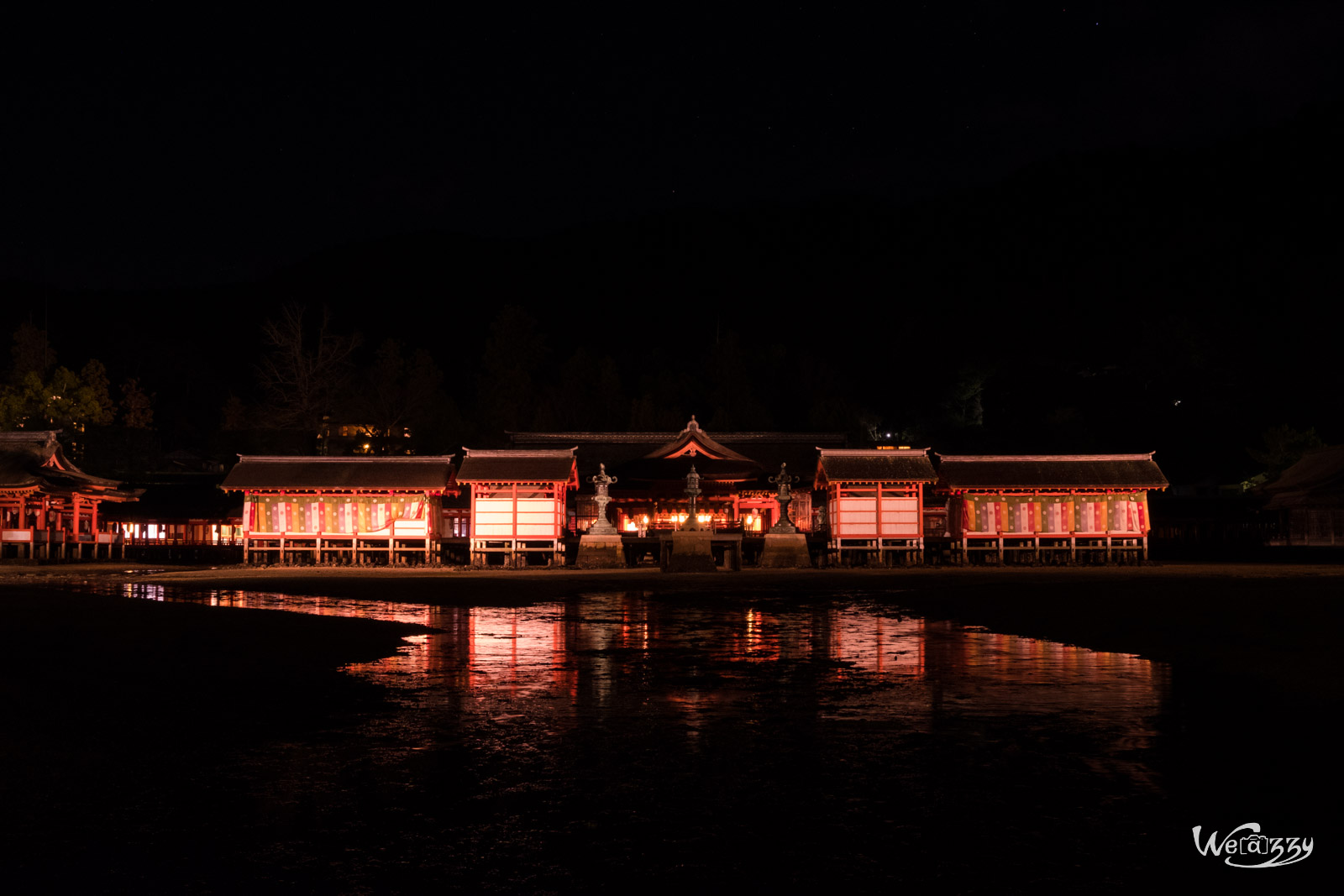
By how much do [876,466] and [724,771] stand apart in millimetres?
37305

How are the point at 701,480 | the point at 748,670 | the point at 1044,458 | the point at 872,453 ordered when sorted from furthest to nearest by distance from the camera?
1. the point at 701,480
2. the point at 1044,458
3. the point at 872,453
4. the point at 748,670

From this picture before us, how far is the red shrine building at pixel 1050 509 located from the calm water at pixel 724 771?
31389 millimetres

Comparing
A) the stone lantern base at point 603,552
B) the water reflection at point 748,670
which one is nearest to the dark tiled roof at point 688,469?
the stone lantern base at point 603,552

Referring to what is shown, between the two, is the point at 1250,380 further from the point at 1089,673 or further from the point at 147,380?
the point at 147,380

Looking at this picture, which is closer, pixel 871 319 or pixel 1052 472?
pixel 1052 472

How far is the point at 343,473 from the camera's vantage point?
44250 mm

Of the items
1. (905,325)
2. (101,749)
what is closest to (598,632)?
(101,749)

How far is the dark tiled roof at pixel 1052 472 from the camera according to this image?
44156mm

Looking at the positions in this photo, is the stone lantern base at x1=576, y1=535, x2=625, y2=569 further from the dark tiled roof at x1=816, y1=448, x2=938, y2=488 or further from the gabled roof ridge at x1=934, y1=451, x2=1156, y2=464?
the gabled roof ridge at x1=934, y1=451, x2=1156, y2=464

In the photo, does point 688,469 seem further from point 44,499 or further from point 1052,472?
point 44,499

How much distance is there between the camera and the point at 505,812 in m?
6.80

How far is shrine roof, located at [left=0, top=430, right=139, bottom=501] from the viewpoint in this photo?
148 ft

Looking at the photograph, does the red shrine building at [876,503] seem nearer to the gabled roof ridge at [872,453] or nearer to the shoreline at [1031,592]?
the gabled roof ridge at [872,453]

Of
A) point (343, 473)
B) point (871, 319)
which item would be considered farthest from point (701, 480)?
point (871, 319)
